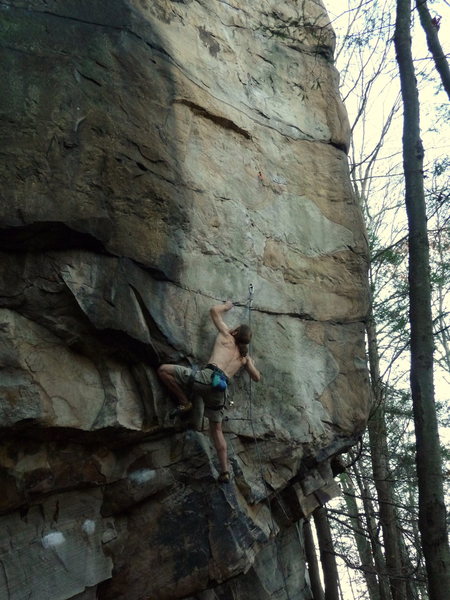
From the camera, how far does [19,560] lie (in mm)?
5418

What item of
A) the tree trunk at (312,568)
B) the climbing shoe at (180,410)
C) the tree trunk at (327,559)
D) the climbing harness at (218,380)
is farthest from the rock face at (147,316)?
the tree trunk at (312,568)

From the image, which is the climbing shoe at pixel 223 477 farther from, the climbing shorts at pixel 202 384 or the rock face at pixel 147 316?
the climbing shorts at pixel 202 384

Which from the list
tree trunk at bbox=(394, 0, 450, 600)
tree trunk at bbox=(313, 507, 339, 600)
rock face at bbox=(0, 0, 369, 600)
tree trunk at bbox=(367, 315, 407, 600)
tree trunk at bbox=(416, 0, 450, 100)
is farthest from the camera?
tree trunk at bbox=(367, 315, 407, 600)

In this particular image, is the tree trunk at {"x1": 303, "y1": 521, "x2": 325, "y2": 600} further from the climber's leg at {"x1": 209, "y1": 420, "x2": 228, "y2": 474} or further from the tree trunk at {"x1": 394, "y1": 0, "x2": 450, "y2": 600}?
the climber's leg at {"x1": 209, "y1": 420, "x2": 228, "y2": 474}

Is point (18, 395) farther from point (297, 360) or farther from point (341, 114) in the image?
point (341, 114)

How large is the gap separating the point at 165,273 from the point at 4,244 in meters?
1.62

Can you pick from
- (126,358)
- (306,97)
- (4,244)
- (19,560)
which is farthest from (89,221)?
(306,97)

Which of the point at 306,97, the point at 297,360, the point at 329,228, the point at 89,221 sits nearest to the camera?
the point at 89,221

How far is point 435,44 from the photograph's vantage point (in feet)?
28.8

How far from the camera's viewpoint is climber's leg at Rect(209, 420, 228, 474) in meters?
6.18

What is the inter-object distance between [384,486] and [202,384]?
7013 millimetres

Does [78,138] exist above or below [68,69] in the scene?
below

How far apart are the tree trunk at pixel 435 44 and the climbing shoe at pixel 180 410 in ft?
18.7

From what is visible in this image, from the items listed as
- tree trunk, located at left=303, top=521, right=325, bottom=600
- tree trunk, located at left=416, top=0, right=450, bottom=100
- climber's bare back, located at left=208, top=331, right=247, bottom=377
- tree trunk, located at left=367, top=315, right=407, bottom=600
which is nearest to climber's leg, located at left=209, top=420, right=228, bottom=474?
climber's bare back, located at left=208, top=331, right=247, bottom=377
